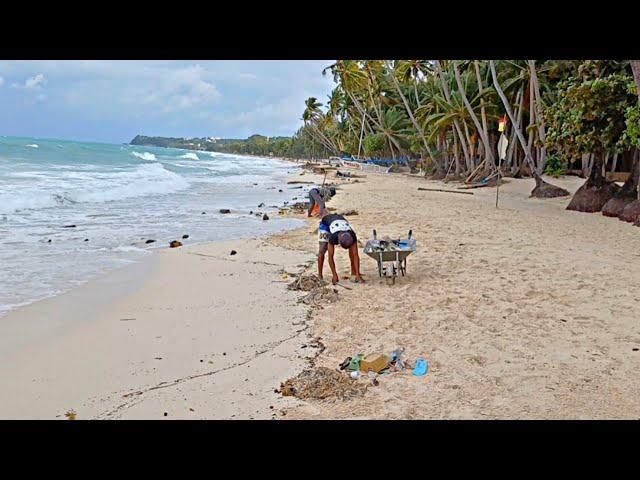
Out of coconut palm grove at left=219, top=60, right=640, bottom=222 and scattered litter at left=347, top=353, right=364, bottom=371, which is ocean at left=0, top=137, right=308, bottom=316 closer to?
scattered litter at left=347, top=353, right=364, bottom=371

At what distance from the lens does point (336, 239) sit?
20.3ft

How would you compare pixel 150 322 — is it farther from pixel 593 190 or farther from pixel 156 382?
pixel 593 190

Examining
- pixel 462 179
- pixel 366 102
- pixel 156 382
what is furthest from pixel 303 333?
pixel 366 102

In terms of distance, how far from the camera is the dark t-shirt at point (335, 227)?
6191 mm

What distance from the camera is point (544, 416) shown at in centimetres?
311

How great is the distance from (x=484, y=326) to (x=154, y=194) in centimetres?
1803

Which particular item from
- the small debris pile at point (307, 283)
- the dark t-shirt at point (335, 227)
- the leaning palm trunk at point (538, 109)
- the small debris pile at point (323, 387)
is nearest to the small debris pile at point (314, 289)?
the small debris pile at point (307, 283)
